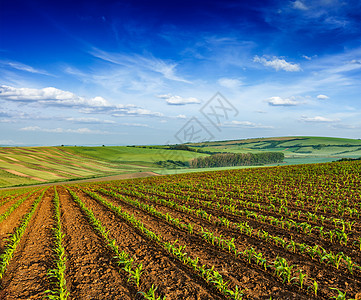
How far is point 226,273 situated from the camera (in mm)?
6293

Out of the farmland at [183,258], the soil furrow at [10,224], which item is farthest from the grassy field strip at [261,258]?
the soil furrow at [10,224]

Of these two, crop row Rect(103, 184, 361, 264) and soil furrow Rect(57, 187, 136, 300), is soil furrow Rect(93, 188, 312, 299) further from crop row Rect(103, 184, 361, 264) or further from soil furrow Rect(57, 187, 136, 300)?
soil furrow Rect(57, 187, 136, 300)

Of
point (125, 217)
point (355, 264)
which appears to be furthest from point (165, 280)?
point (125, 217)

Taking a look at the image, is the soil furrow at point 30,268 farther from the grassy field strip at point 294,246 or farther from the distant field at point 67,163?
the distant field at point 67,163

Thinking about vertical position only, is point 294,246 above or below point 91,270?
above

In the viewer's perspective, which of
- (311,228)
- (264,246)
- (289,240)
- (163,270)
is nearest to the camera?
(163,270)

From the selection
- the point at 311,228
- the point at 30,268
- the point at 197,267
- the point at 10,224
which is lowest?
the point at 10,224

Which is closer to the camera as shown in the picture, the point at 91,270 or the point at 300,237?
the point at 91,270

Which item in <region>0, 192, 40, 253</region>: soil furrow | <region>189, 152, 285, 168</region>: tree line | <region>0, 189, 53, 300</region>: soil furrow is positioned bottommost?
<region>189, 152, 285, 168</region>: tree line

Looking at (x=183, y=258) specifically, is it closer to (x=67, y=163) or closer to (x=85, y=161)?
(x=67, y=163)

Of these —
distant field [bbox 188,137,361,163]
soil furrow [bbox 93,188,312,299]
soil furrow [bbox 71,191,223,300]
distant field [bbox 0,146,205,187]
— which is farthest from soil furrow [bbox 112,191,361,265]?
distant field [bbox 188,137,361,163]

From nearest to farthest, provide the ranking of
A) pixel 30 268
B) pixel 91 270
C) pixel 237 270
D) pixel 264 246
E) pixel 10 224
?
pixel 237 270 < pixel 91 270 < pixel 30 268 < pixel 264 246 < pixel 10 224

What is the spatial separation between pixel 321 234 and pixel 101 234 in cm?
974

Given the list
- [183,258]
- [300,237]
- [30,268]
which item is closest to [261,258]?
[183,258]
